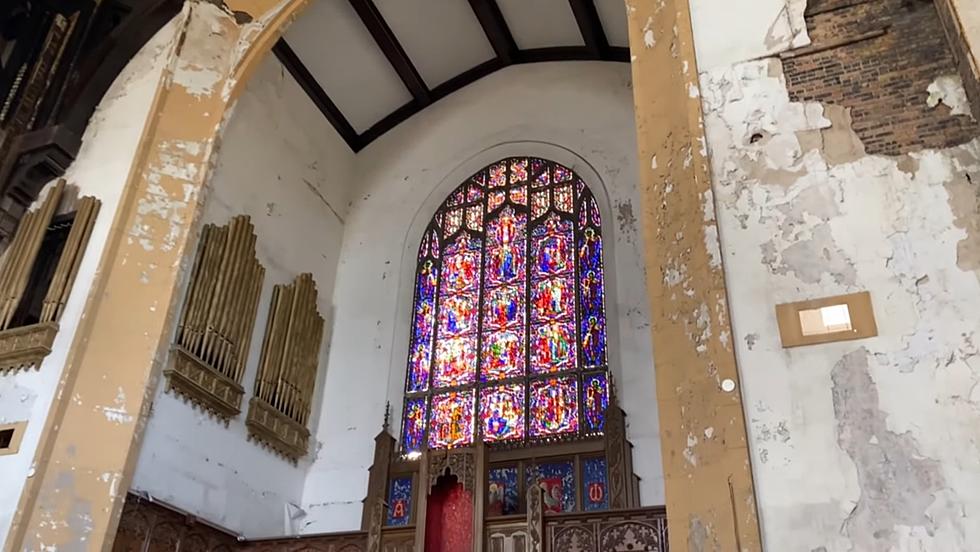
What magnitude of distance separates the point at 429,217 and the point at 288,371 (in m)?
2.95

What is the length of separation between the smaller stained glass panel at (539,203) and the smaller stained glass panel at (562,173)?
248mm

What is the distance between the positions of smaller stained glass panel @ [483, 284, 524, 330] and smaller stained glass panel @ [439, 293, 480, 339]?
0.17 metres

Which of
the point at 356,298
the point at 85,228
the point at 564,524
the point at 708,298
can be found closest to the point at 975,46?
the point at 708,298

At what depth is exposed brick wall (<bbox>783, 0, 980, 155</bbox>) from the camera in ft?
14.2

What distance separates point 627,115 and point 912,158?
5887mm

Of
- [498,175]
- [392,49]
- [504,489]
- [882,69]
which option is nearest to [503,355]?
[504,489]

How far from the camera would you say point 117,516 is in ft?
19.1

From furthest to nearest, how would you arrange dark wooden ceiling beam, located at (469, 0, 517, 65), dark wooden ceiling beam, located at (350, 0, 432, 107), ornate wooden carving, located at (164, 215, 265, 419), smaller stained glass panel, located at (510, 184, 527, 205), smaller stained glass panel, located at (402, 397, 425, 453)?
smaller stained glass panel, located at (510, 184, 527, 205) → dark wooden ceiling beam, located at (469, 0, 517, 65) → dark wooden ceiling beam, located at (350, 0, 432, 107) → smaller stained glass panel, located at (402, 397, 425, 453) → ornate wooden carving, located at (164, 215, 265, 419)

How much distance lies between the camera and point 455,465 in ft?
24.1

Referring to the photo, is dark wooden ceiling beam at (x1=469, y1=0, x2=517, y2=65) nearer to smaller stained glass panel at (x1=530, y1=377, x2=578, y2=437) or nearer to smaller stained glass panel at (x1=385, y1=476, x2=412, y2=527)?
smaller stained glass panel at (x1=530, y1=377, x2=578, y2=437)

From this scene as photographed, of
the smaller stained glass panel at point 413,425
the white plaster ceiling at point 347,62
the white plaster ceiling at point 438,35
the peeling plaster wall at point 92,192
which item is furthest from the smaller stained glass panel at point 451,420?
the white plaster ceiling at point 438,35

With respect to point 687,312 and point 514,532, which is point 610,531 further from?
point 687,312

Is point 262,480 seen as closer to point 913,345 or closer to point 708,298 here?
point 708,298

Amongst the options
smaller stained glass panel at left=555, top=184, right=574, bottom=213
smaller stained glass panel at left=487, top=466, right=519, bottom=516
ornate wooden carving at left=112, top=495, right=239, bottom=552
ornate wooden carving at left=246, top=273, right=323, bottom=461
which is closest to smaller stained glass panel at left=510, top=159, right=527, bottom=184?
smaller stained glass panel at left=555, top=184, right=574, bottom=213
